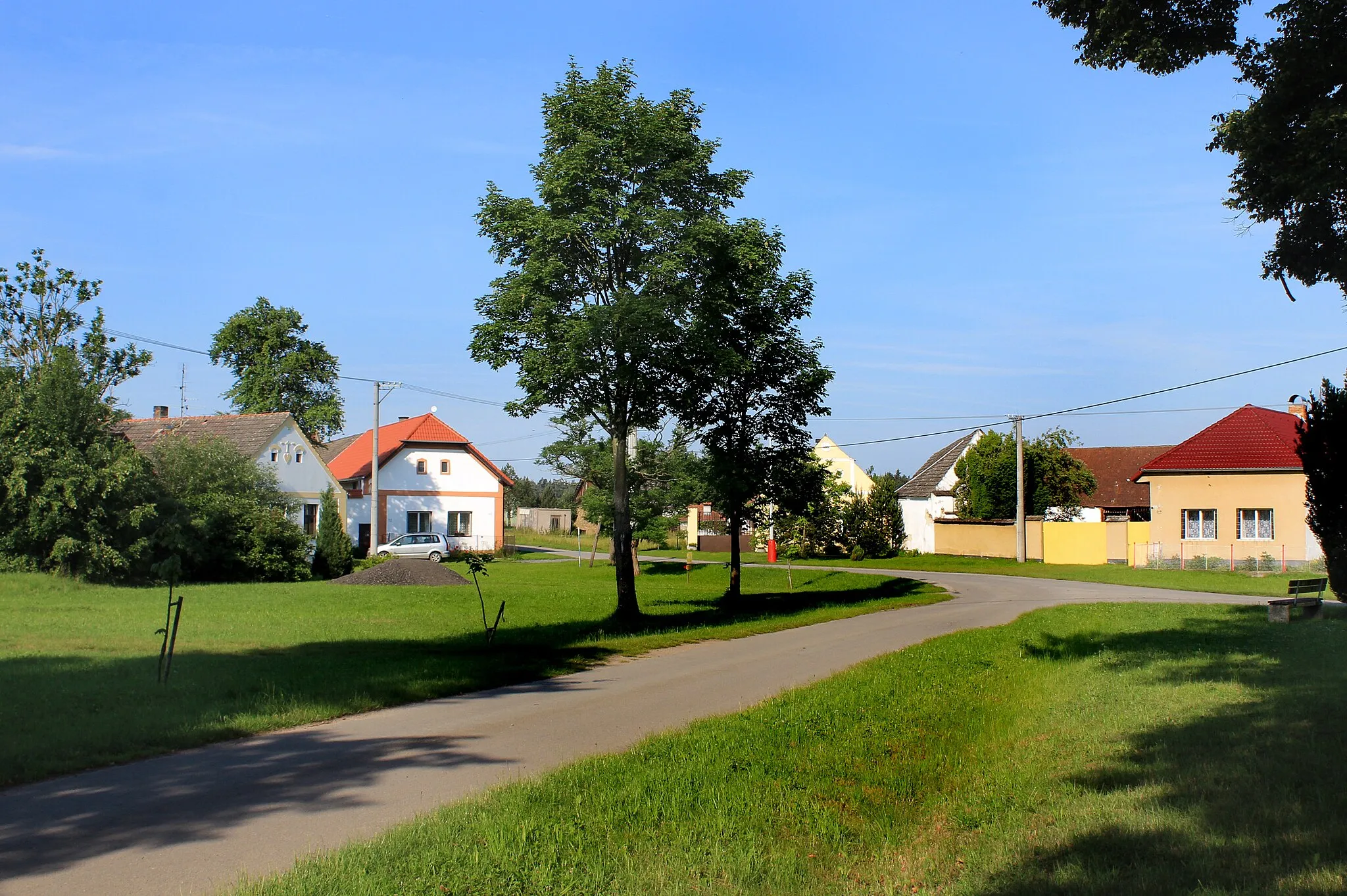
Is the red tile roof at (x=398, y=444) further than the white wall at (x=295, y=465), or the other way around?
the red tile roof at (x=398, y=444)

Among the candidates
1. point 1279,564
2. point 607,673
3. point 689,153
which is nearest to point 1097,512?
point 1279,564

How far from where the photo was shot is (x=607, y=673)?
14305mm

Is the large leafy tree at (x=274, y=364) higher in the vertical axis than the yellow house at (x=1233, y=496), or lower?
higher

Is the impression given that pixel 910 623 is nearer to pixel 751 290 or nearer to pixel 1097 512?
pixel 751 290

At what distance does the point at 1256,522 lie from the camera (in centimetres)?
4138

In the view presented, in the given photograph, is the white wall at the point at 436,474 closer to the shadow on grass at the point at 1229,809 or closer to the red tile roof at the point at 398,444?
the red tile roof at the point at 398,444

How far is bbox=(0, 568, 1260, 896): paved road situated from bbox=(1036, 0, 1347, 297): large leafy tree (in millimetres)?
7597

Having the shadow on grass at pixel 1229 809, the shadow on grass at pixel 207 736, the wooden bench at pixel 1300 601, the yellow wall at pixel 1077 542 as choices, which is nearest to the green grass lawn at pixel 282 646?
the shadow on grass at pixel 207 736

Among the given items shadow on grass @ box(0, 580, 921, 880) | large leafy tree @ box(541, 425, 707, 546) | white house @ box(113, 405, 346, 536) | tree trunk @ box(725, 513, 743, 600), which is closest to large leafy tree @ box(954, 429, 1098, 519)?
large leafy tree @ box(541, 425, 707, 546)

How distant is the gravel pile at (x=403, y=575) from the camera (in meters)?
34.6

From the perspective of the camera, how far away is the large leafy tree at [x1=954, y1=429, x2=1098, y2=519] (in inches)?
2025

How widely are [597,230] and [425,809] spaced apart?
14.7 m

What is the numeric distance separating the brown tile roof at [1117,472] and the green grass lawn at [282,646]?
3002cm

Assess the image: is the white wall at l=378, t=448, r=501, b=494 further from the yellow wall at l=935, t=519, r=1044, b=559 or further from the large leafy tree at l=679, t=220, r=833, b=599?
the large leafy tree at l=679, t=220, r=833, b=599
